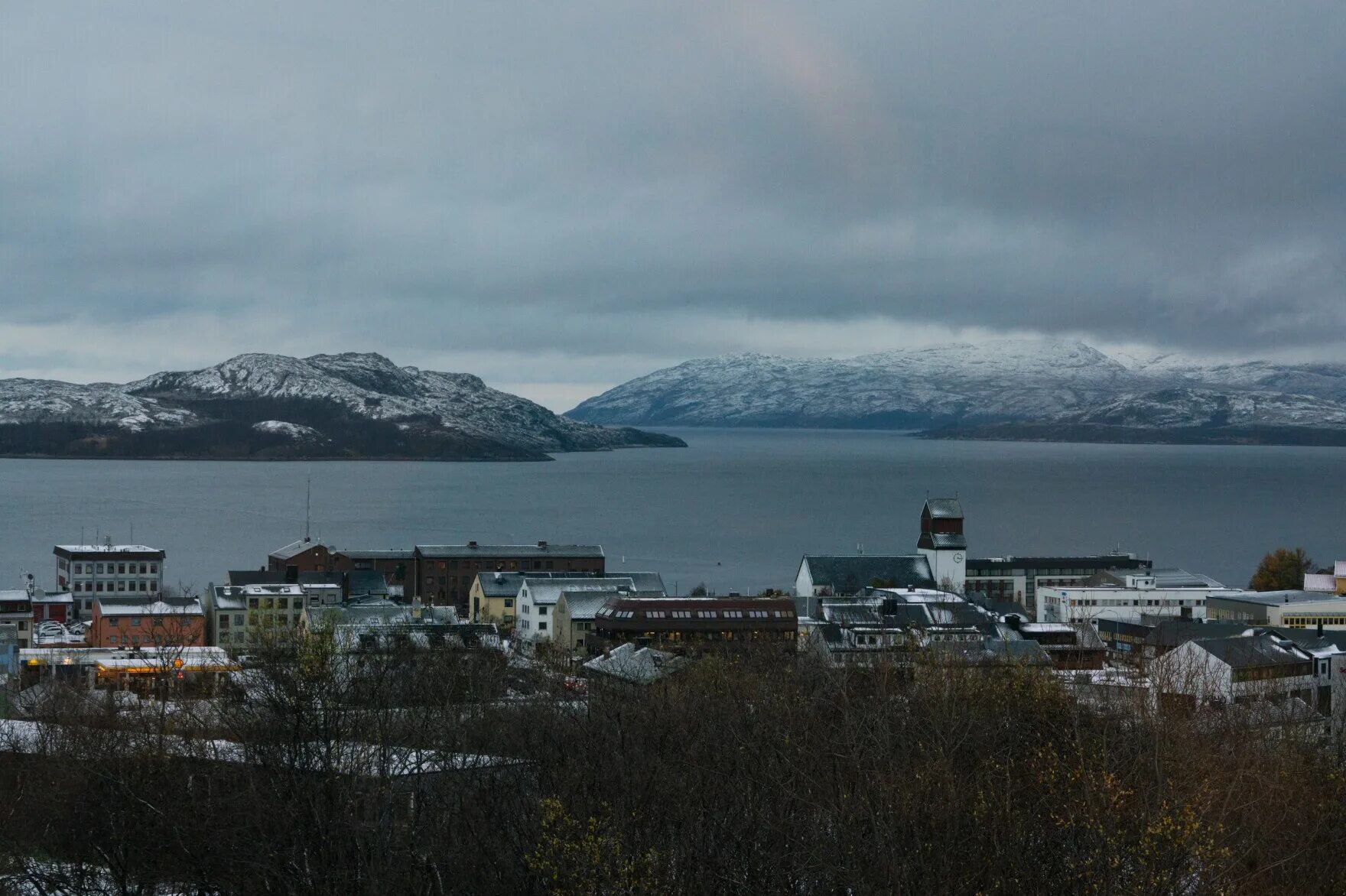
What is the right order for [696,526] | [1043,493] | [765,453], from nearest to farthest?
1. [696,526]
2. [1043,493]
3. [765,453]

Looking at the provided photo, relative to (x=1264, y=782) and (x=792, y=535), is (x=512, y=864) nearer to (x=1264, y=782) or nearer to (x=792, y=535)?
(x=1264, y=782)

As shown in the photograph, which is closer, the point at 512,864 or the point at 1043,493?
the point at 512,864

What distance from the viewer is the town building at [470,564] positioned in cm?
4431

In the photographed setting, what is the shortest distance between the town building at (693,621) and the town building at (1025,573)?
19594 mm

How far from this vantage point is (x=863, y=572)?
133 feet

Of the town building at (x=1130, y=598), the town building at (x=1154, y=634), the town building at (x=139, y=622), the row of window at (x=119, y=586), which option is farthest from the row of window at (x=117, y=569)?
the town building at (x=1154, y=634)

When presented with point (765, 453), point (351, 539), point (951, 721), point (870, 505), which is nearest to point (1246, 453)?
point (765, 453)

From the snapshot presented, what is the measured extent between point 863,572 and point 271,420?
127m

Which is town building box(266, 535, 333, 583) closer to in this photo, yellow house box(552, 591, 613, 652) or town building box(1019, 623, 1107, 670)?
yellow house box(552, 591, 613, 652)

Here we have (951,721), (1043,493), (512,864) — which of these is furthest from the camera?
(1043,493)

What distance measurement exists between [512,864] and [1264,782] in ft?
19.7

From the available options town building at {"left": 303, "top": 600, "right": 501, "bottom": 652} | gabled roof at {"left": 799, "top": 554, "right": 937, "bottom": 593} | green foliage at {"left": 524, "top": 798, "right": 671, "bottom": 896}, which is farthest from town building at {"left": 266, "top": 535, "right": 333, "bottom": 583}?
green foliage at {"left": 524, "top": 798, "right": 671, "bottom": 896}

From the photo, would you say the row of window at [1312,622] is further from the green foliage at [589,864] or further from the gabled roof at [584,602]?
the green foliage at [589,864]

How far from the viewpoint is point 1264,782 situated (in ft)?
36.1
